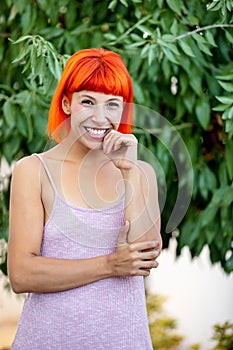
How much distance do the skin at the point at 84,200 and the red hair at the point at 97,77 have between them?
0.01 metres

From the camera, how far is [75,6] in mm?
2707

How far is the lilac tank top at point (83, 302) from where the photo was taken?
1451 millimetres

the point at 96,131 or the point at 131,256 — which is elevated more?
the point at 96,131

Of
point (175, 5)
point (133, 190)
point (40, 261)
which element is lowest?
point (40, 261)

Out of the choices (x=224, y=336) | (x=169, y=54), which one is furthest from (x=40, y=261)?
(x=224, y=336)

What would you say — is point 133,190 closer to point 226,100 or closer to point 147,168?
point 147,168

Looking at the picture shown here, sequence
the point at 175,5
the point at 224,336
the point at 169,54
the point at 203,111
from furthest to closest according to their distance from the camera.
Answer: the point at 224,336 < the point at 203,111 < the point at 175,5 < the point at 169,54

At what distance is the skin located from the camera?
1.42m

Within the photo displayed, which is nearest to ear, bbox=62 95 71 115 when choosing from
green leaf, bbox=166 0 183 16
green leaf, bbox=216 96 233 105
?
green leaf, bbox=216 96 233 105

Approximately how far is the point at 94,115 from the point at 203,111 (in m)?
1.28

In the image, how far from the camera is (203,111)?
106 inches

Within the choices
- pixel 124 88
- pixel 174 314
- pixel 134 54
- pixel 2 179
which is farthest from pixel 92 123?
pixel 174 314

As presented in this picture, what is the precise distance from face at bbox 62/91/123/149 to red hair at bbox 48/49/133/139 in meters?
0.01

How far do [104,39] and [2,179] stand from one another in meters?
0.60
